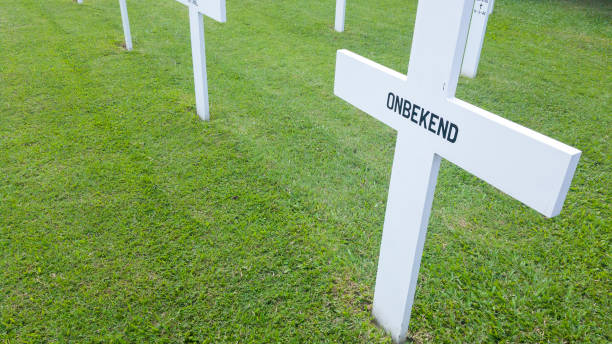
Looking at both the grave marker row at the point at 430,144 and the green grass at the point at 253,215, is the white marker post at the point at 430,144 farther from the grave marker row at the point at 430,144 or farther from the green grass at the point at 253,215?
the green grass at the point at 253,215

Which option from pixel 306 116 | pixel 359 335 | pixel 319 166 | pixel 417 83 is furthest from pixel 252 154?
pixel 417 83

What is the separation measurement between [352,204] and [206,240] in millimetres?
1250

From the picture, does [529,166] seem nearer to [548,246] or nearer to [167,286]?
[548,246]

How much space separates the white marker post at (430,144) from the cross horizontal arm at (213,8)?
2.02m

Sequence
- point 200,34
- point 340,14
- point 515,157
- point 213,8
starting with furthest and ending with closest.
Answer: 1. point 340,14
2. point 200,34
3. point 213,8
4. point 515,157

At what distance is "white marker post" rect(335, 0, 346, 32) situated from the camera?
790 cm

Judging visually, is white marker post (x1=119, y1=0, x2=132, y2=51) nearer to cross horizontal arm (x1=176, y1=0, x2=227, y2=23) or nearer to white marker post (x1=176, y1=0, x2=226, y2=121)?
white marker post (x1=176, y1=0, x2=226, y2=121)

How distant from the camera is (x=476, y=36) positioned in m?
6.10

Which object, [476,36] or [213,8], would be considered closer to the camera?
[213,8]

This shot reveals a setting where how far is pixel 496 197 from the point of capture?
3.76 meters

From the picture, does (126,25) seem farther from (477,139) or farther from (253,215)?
(477,139)

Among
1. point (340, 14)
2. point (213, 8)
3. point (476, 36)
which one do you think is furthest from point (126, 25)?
point (476, 36)

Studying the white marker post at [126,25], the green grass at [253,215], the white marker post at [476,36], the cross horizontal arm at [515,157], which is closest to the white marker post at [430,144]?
the cross horizontal arm at [515,157]

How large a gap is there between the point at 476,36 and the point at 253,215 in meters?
4.57
